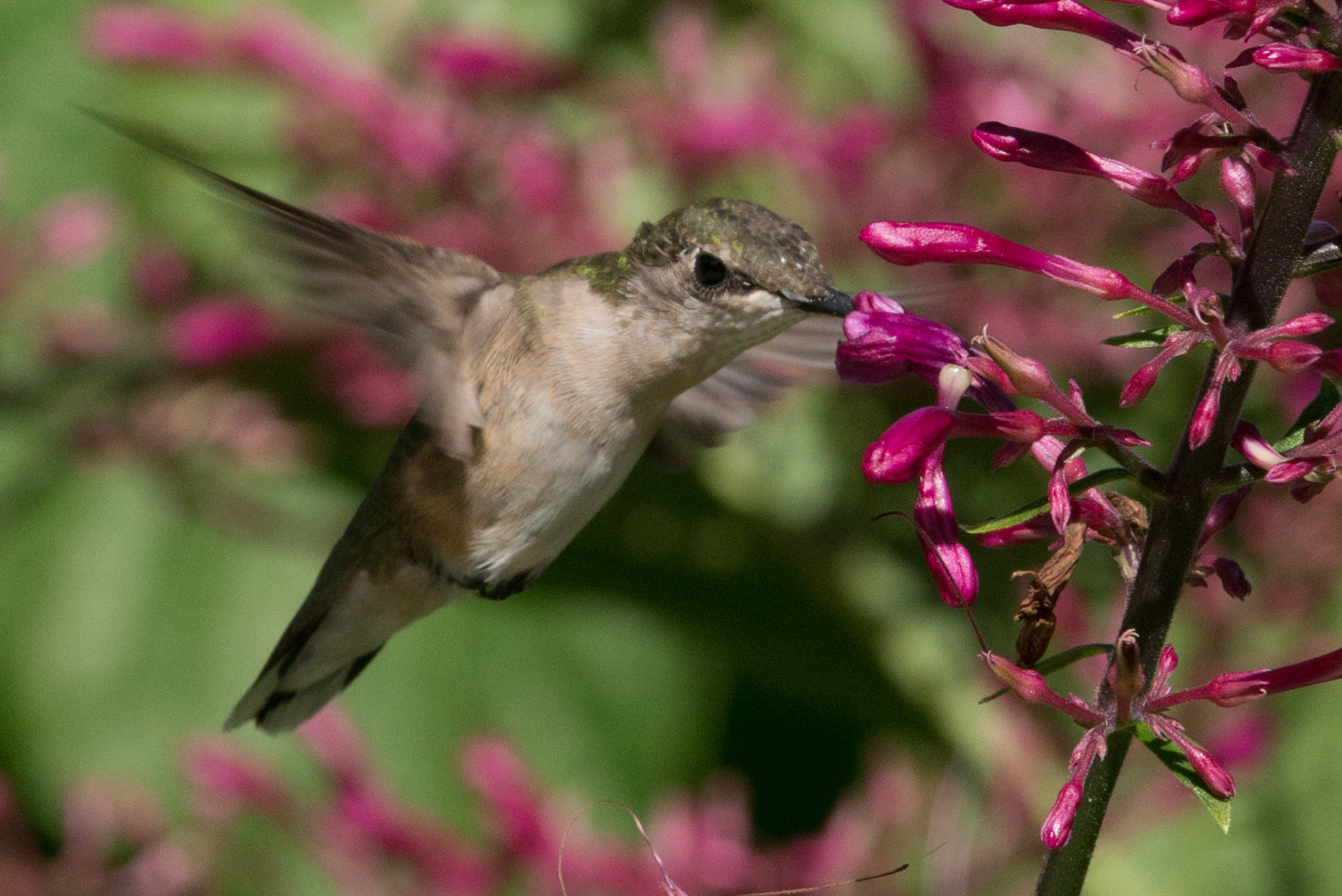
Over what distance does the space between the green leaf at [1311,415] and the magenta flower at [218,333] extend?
7.08ft

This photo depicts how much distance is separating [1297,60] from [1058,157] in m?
0.21

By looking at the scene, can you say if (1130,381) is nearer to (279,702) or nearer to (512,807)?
(279,702)

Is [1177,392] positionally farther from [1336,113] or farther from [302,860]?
[302,860]

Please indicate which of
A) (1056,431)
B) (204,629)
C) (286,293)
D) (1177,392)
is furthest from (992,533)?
(204,629)

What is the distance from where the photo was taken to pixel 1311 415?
3.27 ft

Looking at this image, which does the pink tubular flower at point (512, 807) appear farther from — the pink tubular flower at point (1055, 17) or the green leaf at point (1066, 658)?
the pink tubular flower at point (1055, 17)

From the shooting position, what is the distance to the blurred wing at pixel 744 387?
1.78 metres

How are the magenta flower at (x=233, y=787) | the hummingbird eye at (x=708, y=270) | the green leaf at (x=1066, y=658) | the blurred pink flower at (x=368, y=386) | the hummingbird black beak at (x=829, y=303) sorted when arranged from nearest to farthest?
1. the green leaf at (x=1066, y=658)
2. the hummingbird black beak at (x=829, y=303)
3. the hummingbird eye at (x=708, y=270)
4. the magenta flower at (x=233, y=787)
5. the blurred pink flower at (x=368, y=386)

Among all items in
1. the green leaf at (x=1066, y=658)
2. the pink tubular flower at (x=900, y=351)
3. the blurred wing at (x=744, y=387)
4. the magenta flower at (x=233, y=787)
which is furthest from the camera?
the magenta flower at (x=233, y=787)

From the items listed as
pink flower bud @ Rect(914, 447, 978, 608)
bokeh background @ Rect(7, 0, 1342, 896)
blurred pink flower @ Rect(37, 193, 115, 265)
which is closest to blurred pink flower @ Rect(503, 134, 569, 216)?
bokeh background @ Rect(7, 0, 1342, 896)

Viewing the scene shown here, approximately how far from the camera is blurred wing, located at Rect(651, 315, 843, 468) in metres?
1.78

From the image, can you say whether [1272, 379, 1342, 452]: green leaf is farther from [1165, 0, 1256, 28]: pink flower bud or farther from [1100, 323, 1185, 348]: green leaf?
[1165, 0, 1256, 28]: pink flower bud

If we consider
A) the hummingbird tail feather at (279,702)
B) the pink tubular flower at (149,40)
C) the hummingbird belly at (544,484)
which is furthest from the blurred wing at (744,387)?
the pink tubular flower at (149,40)

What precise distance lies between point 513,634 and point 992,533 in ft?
7.79
